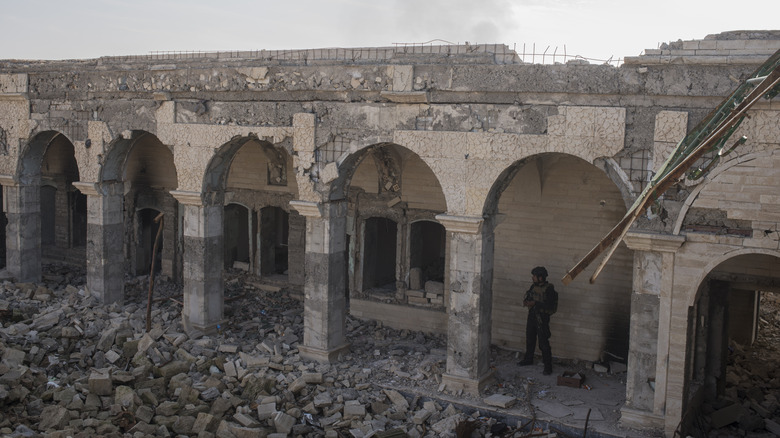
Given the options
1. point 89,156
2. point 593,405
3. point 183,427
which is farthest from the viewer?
point 89,156

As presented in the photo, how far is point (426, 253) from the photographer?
16188 millimetres

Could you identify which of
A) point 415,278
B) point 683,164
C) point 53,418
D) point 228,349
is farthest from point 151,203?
point 683,164

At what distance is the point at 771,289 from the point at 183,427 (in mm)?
9116

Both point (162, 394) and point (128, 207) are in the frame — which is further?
point (128, 207)

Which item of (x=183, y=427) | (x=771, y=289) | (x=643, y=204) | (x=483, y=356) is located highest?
(x=643, y=204)

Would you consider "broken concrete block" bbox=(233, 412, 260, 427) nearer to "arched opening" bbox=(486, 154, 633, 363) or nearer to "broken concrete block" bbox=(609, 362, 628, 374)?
"arched opening" bbox=(486, 154, 633, 363)

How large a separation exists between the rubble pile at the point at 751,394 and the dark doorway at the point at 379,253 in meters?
6.83

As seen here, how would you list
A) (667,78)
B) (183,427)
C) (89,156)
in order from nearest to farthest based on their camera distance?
(667,78) < (183,427) < (89,156)

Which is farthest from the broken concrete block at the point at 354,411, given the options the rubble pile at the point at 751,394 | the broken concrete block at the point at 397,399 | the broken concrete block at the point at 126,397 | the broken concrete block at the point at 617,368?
the rubble pile at the point at 751,394

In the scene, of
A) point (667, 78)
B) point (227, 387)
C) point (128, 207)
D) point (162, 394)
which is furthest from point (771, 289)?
point (128, 207)

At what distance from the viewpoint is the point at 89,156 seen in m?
14.8

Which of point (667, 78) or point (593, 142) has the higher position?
point (667, 78)

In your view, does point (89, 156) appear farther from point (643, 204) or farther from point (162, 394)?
point (643, 204)

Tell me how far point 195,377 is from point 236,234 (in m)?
6.32
